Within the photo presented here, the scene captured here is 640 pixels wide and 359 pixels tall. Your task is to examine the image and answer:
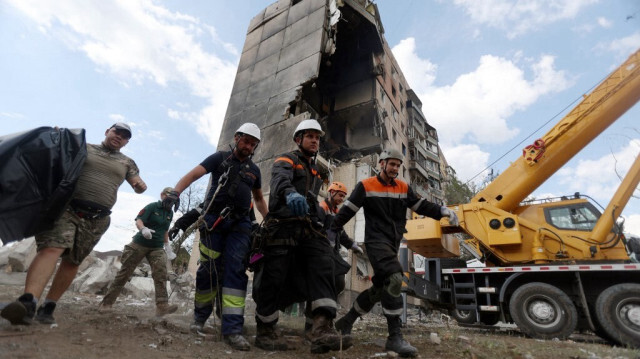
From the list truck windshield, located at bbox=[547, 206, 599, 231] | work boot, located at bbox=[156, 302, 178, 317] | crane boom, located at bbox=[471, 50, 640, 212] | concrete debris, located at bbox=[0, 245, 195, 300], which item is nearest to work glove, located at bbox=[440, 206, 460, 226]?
work boot, located at bbox=[156, 302, 178, 317]

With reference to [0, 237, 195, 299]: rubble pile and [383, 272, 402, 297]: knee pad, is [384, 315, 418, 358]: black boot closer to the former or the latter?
[383, 272, 402, 297]: knee pad

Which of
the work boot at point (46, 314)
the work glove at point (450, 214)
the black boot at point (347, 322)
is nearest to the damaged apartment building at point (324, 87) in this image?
the black boot at point (347, 322)

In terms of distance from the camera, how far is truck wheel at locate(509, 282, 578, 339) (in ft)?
18.4

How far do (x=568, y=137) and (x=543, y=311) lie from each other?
3542 millimetres

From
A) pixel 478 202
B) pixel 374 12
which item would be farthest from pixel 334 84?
pixel 478 202

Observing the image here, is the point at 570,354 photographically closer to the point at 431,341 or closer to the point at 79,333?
the point at 431,341

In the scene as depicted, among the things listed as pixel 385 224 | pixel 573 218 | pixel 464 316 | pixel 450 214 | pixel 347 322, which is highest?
pixel 573 218

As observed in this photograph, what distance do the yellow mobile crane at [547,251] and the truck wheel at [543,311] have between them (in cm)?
1

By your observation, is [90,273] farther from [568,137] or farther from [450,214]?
[568,137]

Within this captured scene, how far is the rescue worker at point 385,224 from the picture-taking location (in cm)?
308

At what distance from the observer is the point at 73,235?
305 cm

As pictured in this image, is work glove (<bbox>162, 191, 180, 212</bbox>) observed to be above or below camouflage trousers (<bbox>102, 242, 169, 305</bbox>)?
above

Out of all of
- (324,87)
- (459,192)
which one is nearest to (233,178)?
(324,87)

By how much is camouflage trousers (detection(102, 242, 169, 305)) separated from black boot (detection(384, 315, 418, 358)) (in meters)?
3.18
